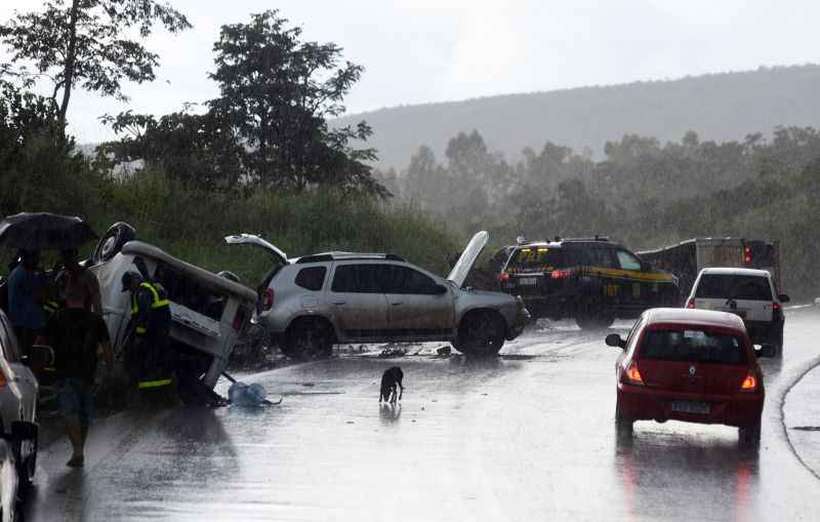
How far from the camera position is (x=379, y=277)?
26688mm

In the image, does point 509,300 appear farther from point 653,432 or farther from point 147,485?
point 147,485

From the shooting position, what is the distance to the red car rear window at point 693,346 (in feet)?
53.7

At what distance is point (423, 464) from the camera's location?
13.9 meters

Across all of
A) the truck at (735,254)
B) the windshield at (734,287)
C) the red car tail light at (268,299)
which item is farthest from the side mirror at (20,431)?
the truck at (735,254)

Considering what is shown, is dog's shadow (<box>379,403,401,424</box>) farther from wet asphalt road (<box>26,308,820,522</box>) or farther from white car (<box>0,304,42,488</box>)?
white car (<box>0,304,42,488</box>)

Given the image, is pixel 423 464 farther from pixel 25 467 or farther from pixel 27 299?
pixel 27 299

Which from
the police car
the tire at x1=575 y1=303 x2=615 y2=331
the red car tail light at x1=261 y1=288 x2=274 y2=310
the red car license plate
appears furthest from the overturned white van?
the tire at x1=575 y1=303 x2=615 y2=331

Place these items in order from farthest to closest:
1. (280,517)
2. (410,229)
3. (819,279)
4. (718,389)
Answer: (819,279) → (410,229) → (718,389) → (280,517)

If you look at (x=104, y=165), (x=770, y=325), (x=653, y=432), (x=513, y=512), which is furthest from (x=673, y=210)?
(x=513, y=512)

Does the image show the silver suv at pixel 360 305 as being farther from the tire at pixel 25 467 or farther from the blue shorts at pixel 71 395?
the tire at pixel 25 467

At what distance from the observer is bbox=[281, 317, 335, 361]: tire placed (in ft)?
86.1

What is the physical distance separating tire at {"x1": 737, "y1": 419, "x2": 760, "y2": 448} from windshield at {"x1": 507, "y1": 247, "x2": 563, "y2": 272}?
1914 centimetres

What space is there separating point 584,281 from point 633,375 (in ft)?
62.9

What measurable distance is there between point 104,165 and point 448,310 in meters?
16.4
